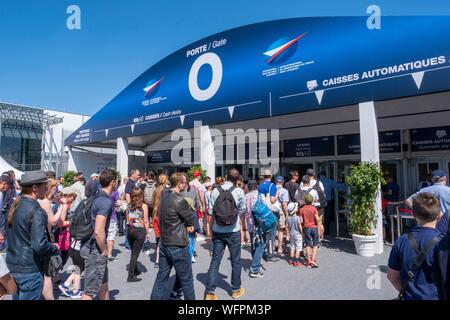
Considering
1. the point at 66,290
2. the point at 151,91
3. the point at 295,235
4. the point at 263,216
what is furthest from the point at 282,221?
the point at 151,91

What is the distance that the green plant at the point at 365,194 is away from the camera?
5918mm

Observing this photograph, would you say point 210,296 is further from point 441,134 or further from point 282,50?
point 441,134

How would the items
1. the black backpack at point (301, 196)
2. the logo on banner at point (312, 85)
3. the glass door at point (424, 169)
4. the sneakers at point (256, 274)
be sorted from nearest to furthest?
the sneakers at point (256, 274) → the black backpack at point (301, 196) → the logo on banner at point (312, 85) → the glass door at point (424, 169)

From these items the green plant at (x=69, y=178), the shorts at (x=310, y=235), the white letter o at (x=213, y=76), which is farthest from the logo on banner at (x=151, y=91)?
the shorts at (x=310, y=235)

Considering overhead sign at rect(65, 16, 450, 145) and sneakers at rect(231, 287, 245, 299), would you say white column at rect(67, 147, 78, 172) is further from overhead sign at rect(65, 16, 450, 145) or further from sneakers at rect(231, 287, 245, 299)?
sneakers at rect(231, 287, 245, 299)

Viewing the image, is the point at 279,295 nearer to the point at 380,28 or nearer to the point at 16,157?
the point at 380,28

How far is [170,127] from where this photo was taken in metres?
10.7

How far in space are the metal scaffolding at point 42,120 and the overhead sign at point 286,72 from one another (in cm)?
1201

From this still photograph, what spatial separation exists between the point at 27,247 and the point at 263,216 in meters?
3.43

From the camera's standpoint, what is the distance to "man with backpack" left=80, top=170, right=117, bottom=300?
2.98 meters

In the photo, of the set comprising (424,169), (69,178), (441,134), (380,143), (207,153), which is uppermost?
(441,134)

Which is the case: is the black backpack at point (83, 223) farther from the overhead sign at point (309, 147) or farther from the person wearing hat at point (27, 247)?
the overhead sign at point (309, 147)

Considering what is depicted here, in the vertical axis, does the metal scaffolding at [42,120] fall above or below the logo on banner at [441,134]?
above

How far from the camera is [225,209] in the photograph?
3803mm
